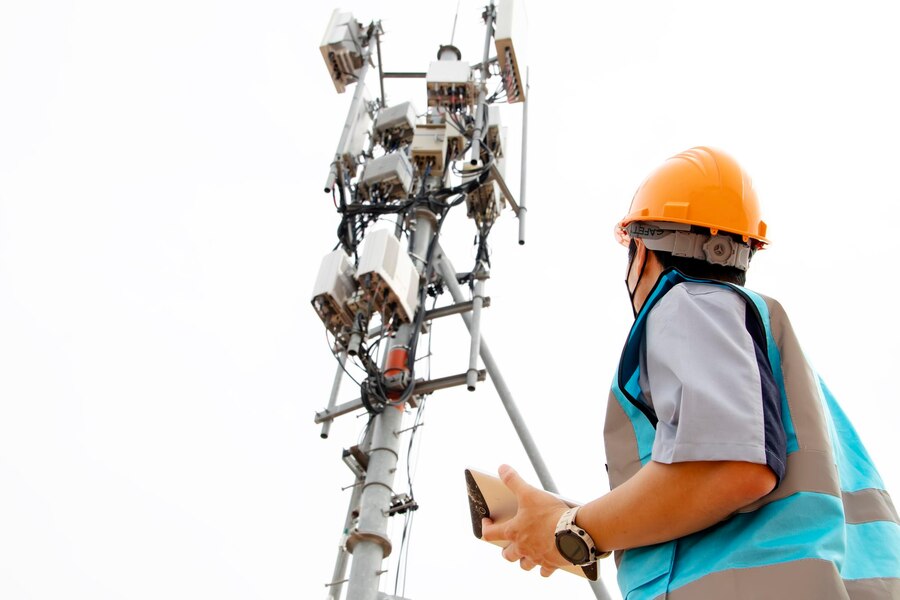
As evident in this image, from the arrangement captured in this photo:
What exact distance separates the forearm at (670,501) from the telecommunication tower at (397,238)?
4157 mm

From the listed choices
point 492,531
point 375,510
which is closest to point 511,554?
point 492,531

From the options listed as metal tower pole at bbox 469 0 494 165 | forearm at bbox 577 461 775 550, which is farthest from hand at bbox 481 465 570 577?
metal tower pole at bbox 469 0 494 165

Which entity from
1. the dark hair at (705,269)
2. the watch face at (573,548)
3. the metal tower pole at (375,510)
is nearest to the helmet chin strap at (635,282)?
the dark hair at (705,269)

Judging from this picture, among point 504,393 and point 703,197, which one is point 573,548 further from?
point 504,393

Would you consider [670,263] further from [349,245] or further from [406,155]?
[406,155]

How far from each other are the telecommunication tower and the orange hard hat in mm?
4093

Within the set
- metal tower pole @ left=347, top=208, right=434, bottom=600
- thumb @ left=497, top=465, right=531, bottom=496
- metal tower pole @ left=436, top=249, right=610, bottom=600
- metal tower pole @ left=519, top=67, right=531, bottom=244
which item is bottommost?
thumb @ left=497, top=465, right=531, bottom=496

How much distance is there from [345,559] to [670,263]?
17.5 feet

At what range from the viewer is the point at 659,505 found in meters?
1.37

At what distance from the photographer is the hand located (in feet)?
5.12

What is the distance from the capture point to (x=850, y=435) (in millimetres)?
1626

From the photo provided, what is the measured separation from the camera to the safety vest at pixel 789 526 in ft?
4.15

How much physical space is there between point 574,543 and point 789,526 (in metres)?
0.38

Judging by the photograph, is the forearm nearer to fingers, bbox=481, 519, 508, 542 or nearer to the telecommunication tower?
fingers, bbox=481, 519, 508, 542
